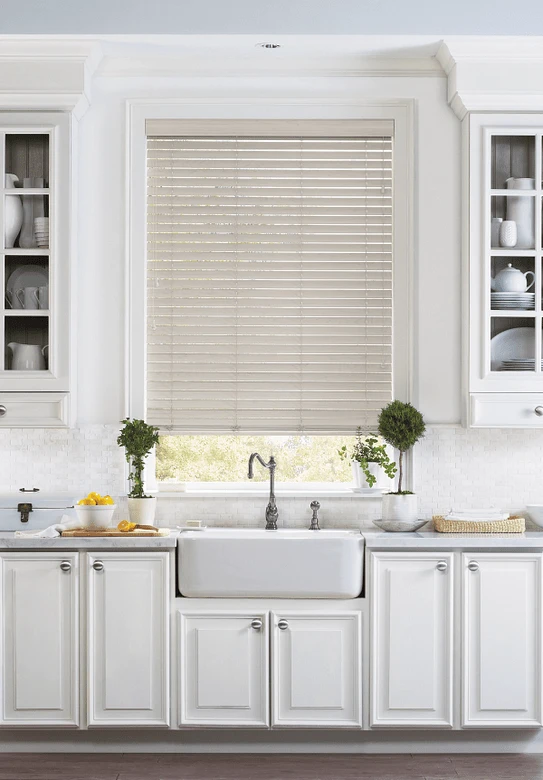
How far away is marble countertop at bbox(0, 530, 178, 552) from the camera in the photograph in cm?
337

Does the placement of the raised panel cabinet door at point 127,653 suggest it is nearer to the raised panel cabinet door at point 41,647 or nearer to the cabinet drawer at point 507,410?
the raised panel cabinet door at point 41,647

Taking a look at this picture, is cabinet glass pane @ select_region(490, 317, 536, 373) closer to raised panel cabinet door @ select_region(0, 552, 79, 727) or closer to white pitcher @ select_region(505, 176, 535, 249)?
white pitcher @ select_region(505, 176, 535, 249)

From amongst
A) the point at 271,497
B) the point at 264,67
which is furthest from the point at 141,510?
the point at 264,67

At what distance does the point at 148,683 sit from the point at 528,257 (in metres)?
2.39

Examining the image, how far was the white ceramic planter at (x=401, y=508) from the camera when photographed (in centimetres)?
363

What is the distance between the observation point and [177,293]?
153 inches

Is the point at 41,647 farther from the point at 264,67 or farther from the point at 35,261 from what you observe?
the point at 264,67

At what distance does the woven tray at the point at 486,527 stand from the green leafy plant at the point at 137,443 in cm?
131

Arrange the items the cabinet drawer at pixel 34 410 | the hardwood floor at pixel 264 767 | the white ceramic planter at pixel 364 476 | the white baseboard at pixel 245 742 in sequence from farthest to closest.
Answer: the white ceramic planter at pixel 364 476
the cabinet drawer at pixel 34 410
the white baseboard at pixel 245 742
the hardwood floor at pixel 264 767

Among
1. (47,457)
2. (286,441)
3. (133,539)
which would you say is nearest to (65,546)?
(133,539)

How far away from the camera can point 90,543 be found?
3371 millimetres

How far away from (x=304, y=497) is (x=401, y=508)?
45cm

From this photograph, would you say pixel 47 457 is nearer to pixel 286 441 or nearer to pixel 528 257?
pixel 286 441

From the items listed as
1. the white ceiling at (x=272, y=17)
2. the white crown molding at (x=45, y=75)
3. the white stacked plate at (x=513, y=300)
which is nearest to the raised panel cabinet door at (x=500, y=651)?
the white stacked plate at (x=513, y=300)
